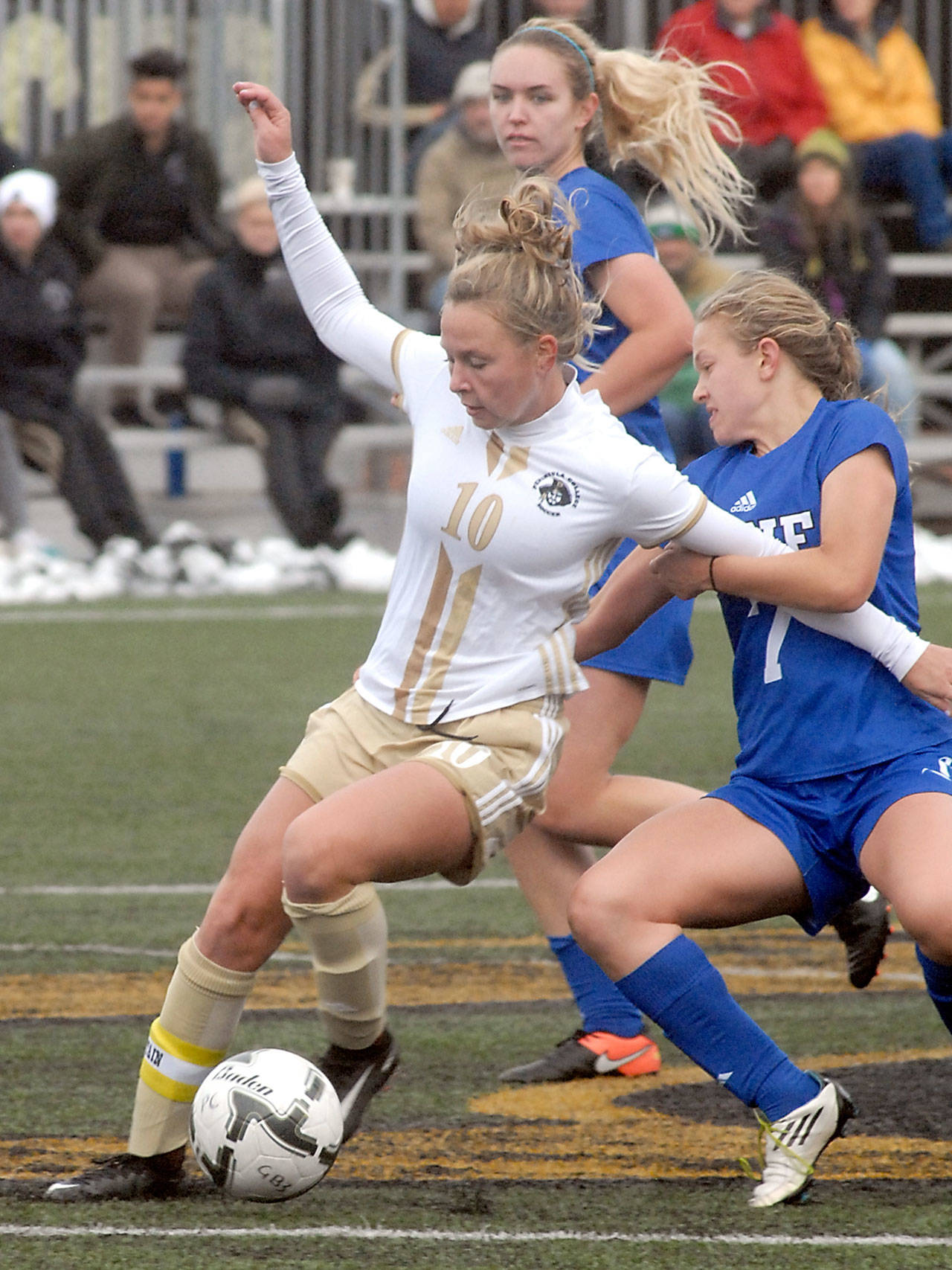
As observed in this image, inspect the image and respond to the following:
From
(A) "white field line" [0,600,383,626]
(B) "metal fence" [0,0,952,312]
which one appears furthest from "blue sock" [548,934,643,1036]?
(B) "metal fence" [0,0,952,312]

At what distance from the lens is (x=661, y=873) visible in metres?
3.53

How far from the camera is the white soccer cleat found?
3.40 meters

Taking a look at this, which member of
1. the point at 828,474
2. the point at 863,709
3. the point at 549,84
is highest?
the point at 549,84

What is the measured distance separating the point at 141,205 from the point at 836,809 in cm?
1034

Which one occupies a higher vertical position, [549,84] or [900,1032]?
[549,84]

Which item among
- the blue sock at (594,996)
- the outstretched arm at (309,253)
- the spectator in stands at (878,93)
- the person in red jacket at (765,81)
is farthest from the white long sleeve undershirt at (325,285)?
the spectator in stands at (878,93)

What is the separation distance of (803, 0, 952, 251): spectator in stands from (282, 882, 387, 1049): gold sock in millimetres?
11481

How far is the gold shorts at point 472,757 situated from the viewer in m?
Result: 3.48

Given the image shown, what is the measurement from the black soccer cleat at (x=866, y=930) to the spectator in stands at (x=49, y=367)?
852 cm

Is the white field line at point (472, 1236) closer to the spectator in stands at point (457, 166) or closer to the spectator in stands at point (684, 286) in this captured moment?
the spectator in stands at point (684, 286)

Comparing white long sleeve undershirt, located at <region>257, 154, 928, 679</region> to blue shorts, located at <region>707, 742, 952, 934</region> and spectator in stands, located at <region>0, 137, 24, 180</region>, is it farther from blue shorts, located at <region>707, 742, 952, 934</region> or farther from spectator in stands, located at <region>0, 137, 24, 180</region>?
spectator in stands, located at <region>0, 137, 24, 180</region>

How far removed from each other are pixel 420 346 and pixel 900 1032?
6.04 feet

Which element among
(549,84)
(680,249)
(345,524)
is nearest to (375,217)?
(345,524)

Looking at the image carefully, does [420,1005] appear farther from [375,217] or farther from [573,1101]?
[375,217]
